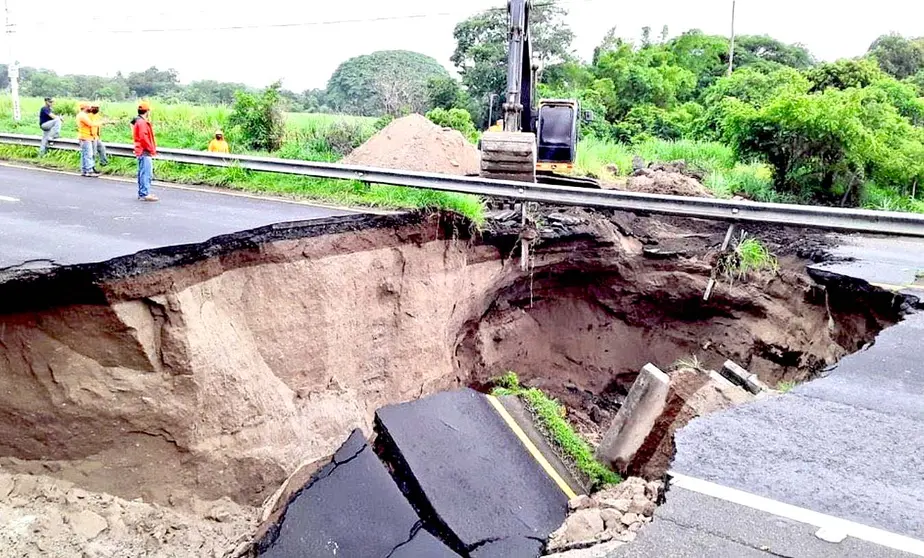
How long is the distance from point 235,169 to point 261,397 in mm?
5769

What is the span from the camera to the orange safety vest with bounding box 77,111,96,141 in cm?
1314

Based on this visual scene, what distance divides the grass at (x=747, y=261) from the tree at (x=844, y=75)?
52.9 ft

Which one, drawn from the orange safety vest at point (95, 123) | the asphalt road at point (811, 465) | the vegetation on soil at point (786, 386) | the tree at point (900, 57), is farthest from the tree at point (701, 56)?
the asphalt road at point (811, 465)

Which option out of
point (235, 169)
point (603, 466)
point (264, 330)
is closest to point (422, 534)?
point (603, 466)

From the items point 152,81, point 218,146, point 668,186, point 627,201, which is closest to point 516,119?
point 668,186

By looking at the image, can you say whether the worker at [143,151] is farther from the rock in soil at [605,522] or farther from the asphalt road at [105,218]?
the rock in soil at [605,522]

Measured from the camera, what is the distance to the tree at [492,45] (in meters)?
40.2

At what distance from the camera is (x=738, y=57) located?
174 feet

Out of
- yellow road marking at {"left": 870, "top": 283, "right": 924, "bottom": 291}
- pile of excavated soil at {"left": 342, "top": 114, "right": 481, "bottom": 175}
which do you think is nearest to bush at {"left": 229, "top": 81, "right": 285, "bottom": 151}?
pile of excavated soil at {"left": 342, "top": 114, "right": 481, "bottom": 175}

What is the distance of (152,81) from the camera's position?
2830 inches

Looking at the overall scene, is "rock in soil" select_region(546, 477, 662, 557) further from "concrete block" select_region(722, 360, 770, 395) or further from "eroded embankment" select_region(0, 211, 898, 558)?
"eroded embankment" select_region(0, 211, 898, 558)

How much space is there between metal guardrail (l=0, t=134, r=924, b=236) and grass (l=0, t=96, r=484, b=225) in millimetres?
180

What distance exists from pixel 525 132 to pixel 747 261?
18.6 feet

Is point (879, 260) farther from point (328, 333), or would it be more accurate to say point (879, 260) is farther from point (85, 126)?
point (85, 126)
